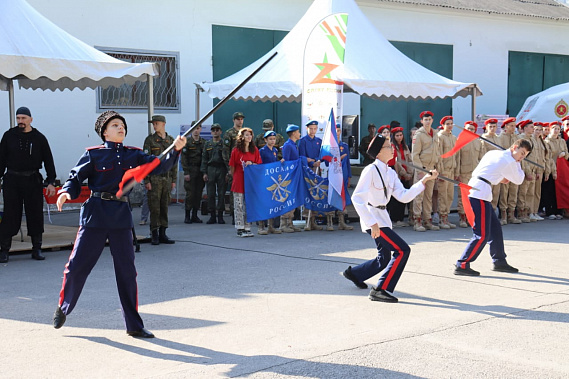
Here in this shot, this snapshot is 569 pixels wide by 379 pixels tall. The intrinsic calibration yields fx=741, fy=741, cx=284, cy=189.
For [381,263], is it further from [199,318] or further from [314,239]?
[314,239]

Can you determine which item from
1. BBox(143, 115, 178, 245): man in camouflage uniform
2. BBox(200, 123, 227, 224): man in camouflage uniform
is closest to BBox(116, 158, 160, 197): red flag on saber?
BBox(143, 115, 178, 245): man in camouflage uniform

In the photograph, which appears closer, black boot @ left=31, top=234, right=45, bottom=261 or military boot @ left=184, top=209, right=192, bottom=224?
black boot @ left=31, top=234, right=45, bottom=261

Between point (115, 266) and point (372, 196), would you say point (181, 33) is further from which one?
point (115, 266)

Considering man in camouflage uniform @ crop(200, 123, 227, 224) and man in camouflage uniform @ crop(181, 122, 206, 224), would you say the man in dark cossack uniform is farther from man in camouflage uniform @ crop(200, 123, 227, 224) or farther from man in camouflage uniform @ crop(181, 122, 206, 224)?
man in camouflage uniform @ crop(181, 122, 206, 224)

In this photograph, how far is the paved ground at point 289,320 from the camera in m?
5.35

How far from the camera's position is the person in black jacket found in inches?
388

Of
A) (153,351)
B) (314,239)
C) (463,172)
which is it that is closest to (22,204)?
(314,239)

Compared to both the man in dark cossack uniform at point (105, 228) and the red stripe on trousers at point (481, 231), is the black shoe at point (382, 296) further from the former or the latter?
the man in dark cossack uniform at point (105, 228)

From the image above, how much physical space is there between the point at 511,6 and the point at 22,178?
19.8 m

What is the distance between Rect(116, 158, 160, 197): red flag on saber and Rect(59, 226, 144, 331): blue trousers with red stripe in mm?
391

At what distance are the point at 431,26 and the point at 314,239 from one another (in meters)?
13.1

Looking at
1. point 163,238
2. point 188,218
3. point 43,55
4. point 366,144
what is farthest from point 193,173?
point 366,144

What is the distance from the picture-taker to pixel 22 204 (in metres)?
10.1

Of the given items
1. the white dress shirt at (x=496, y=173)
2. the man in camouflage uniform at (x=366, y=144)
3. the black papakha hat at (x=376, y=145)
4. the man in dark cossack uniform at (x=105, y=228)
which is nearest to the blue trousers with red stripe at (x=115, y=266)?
the man in dark cossack uniform at (x=105, y=228)
